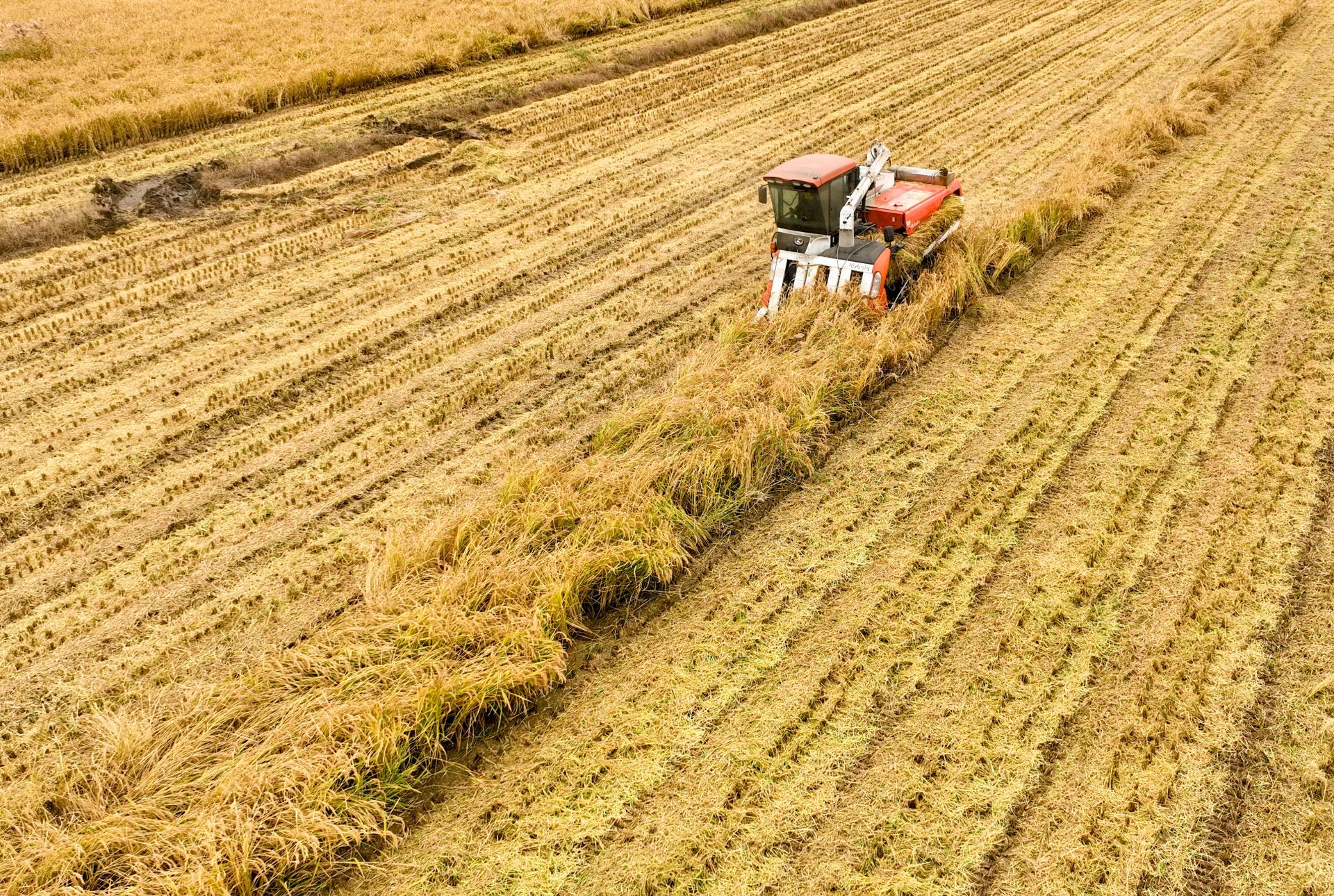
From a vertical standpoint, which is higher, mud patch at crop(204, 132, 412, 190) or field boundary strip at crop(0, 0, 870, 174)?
field boundary strip at crop(0, 0, 870, 174)

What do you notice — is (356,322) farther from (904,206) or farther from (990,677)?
(990,677)

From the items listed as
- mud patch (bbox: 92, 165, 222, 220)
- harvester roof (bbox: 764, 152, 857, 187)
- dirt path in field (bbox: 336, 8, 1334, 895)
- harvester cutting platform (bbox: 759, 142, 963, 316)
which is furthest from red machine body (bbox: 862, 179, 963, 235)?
mud patch (bbox: 92, 165, 222, 220)

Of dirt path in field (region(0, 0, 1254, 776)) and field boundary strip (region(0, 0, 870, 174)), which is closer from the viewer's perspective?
dirt path in field (region(0, 0, 1254, 776))

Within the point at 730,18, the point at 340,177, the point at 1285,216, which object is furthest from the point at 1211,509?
the point at 730,18

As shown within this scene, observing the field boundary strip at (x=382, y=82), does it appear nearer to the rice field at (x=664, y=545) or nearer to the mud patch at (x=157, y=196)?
the rice field at (x=664, y=545)

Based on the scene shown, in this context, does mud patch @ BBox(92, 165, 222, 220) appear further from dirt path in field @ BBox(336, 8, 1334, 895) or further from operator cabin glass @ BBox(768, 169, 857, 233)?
dirt path in field @ BBox(336, 8, 1334, 895)

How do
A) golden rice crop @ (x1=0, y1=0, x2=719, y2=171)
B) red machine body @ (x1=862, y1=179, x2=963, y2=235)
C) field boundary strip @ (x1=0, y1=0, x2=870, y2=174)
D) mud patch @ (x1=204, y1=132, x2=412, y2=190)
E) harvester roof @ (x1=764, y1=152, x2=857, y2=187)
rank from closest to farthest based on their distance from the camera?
harvester roof @ (x1=764, y1=152, x2=857, y2=187)
red machine body @ (x1=862, y1=179, x2=963, y2=235)
mud patch @ (x1=204, y1=132, x2=412, y2=190)
field boundary strip @ (x1=0, y1=0, x2=870, y2=174)
golden rice crop @ (x1=0, y1=0, x2=719, y2=171)

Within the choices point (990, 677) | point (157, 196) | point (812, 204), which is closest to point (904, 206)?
point (812, 204)
